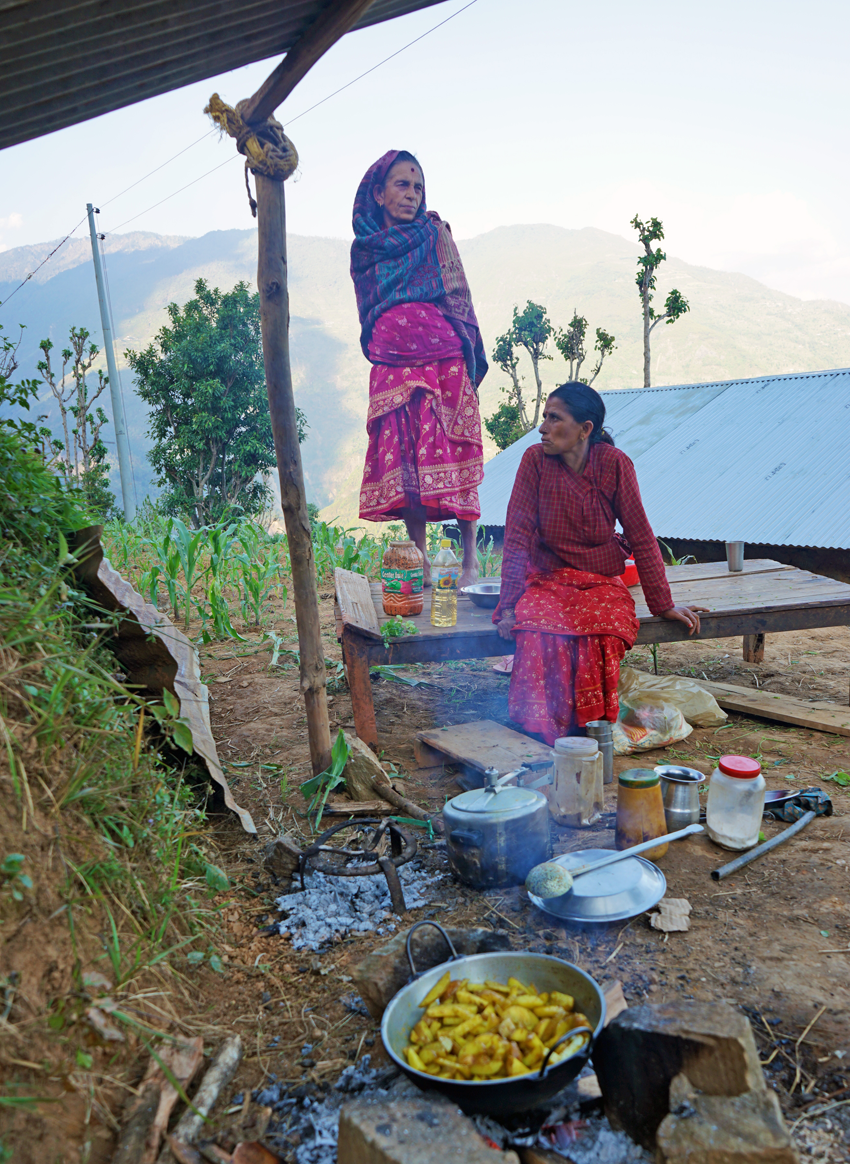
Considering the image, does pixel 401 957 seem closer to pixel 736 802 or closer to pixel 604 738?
pixel 736 802

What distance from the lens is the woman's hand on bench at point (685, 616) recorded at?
3.51m

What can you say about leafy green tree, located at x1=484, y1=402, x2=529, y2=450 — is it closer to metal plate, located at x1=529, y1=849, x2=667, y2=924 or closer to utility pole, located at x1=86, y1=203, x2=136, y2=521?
utility pole, located at x1=86, y1=203, x2=136, y2=521

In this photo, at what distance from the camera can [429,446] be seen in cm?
445

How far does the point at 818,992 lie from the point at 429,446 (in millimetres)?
3363

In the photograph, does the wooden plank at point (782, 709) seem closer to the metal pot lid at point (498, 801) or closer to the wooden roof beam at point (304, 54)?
the metal pot lid at point (498, 801)

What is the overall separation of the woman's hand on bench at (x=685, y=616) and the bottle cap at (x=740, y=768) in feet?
3.53

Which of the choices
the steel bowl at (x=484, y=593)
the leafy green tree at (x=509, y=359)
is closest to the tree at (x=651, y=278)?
the leafy green tree at (x=509, y=359)

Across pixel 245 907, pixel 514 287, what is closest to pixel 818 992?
pixel 245 907

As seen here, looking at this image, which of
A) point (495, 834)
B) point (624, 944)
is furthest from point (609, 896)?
point (495, 834)

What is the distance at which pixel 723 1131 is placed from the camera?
1.21 m

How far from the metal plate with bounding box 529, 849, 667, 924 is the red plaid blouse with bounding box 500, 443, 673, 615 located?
62.7 inches

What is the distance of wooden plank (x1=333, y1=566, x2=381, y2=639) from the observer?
10.8 feet

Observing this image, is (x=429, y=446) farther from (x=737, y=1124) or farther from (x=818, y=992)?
(x=737, y=1124)

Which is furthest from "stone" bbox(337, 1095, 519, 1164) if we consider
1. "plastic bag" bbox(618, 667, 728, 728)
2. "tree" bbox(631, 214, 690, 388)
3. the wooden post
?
"tree" bbox(631, 214, 690, 388)
